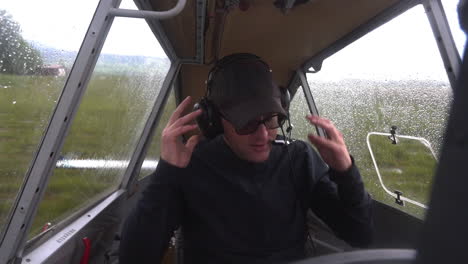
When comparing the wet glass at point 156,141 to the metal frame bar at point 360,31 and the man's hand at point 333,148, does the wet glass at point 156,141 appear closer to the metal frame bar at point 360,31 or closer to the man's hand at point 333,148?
the metal frame bar at point 360,31

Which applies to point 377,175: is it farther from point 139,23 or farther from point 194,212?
point 139,23

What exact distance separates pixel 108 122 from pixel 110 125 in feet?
0.22

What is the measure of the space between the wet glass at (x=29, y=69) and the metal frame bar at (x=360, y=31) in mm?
1454

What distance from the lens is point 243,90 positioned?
162cm

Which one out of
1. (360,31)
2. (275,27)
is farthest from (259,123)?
(360,31)

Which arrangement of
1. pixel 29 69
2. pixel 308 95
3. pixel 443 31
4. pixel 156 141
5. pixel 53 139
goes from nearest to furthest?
1. pixel 29 69
2. pixel 53 139
3. pixel 443 31
4. pixel 308 95
5. pixel 156 141

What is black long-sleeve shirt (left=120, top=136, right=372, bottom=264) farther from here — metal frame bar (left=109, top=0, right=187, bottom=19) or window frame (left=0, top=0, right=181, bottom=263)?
metal frame bar (left=109, top=0, right=187, bottom=19)

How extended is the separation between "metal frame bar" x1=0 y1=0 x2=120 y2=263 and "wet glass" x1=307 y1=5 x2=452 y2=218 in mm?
1405

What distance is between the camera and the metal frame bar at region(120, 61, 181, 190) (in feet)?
9.94

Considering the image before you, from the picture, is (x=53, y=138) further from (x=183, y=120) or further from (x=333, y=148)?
(x=333, y=148)

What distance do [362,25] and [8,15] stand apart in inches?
73.5

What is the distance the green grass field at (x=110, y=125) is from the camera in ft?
4.31

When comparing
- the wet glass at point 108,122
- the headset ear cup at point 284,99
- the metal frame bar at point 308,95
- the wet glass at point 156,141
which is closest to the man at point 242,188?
the headset ear cup at point 284,99

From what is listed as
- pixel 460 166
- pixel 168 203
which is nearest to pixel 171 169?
pixel 168 203
